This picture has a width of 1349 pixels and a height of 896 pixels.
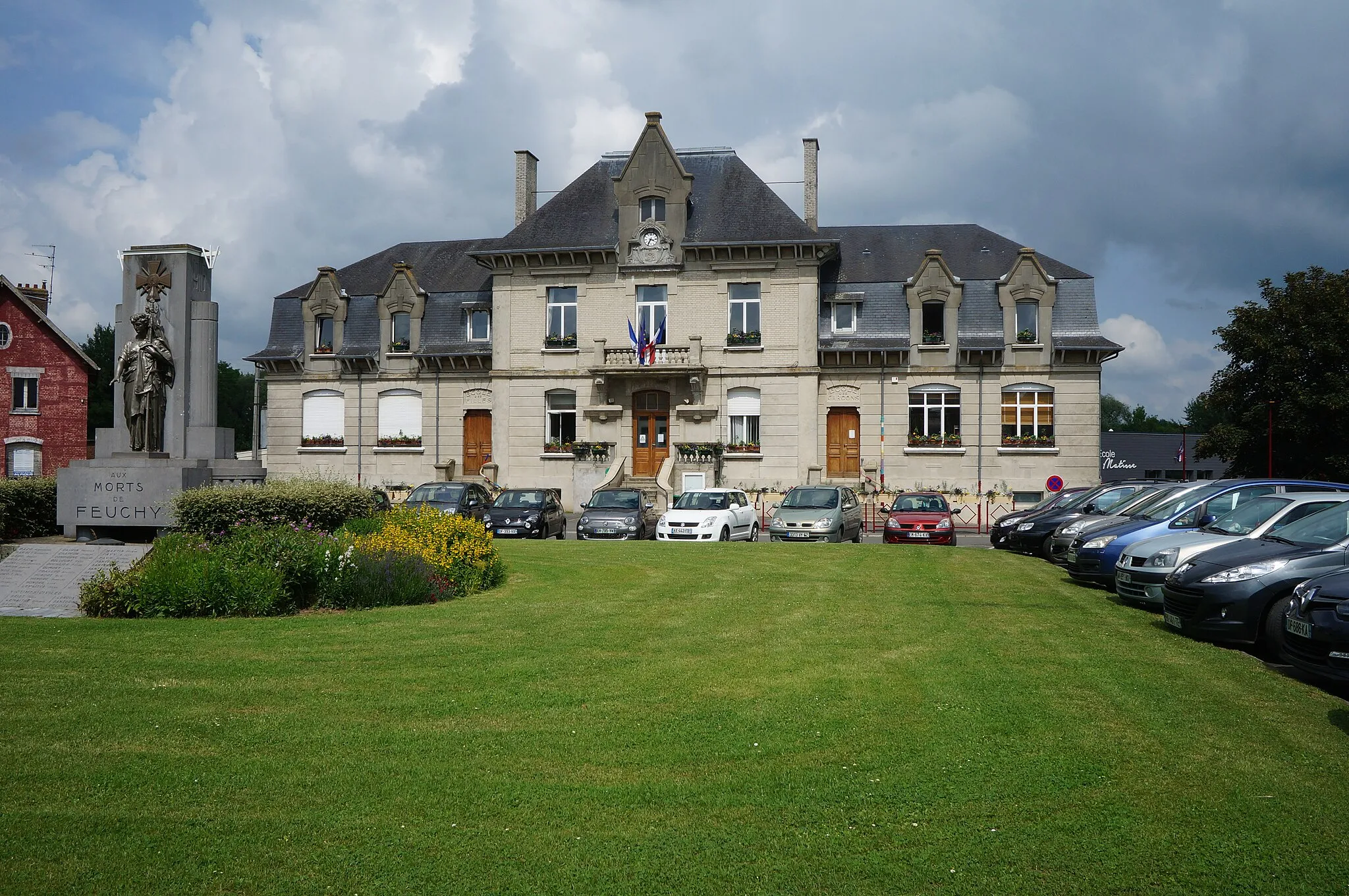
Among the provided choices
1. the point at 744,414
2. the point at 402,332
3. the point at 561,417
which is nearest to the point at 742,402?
the point at 744,414

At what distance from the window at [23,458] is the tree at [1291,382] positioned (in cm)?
4668

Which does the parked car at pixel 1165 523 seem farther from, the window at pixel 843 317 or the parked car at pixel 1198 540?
the window at pixel 843 317

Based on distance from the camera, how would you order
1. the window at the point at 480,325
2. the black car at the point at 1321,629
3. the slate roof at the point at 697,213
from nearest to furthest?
the black car at the point at 1321,629 < the slate roof at the point at 697,213 < the window at the point at 480,325

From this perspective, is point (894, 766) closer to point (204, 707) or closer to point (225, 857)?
point (225, 857)

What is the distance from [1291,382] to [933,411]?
12.1m

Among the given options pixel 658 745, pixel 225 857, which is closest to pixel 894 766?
pixel 658 745

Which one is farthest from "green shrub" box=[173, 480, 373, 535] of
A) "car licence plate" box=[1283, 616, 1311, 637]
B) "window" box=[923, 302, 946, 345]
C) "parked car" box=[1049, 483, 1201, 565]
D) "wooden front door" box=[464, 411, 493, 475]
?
"window" box=[923, 302, 946, 345]

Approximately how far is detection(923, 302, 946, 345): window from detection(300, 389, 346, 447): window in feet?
80.6

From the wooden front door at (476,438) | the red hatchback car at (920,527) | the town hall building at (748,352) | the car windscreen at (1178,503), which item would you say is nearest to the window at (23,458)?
the town hall building at (748,352)

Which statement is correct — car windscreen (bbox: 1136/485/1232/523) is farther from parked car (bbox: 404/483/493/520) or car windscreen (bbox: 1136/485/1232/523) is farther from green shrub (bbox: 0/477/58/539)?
green shrub (bbox: 0/477/58/539)

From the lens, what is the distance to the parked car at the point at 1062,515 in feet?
67.9

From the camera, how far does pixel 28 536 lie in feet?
53.4

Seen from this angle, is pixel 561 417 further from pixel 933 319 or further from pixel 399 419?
pixel 933 319

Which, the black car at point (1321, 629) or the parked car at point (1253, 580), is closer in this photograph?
the black car at point (1321, 629)
